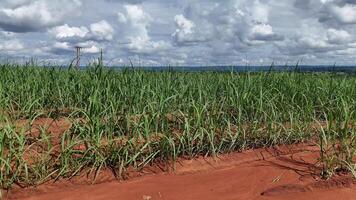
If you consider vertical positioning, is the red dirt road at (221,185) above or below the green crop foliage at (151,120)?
below

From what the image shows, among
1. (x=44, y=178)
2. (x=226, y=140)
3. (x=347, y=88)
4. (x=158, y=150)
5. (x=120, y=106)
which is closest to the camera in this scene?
(x=44, y=178)

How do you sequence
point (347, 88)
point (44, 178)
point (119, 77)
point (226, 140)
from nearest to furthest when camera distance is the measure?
point (44, 178), point (226, 140), point (119, 77), point (347, 88)

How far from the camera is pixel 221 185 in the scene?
427cm

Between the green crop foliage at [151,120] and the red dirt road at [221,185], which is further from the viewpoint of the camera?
the green crop foliage at [151,120]

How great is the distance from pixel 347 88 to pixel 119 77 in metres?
3.35

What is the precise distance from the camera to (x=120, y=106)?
568 cm

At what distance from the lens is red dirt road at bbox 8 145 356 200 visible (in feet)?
13.0

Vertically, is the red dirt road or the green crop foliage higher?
the green crop foliage

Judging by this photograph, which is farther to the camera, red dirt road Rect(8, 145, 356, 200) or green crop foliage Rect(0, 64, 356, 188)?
green crop foliage Rect(0, 64, 356, 188)

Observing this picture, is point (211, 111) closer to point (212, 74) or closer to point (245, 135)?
point (245, 135)

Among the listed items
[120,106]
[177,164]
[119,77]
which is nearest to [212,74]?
[119,77]

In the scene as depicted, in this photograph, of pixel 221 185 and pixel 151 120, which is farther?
pixel 151 120

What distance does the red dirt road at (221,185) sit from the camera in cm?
397

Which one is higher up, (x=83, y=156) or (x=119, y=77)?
(x=119, y=77)
